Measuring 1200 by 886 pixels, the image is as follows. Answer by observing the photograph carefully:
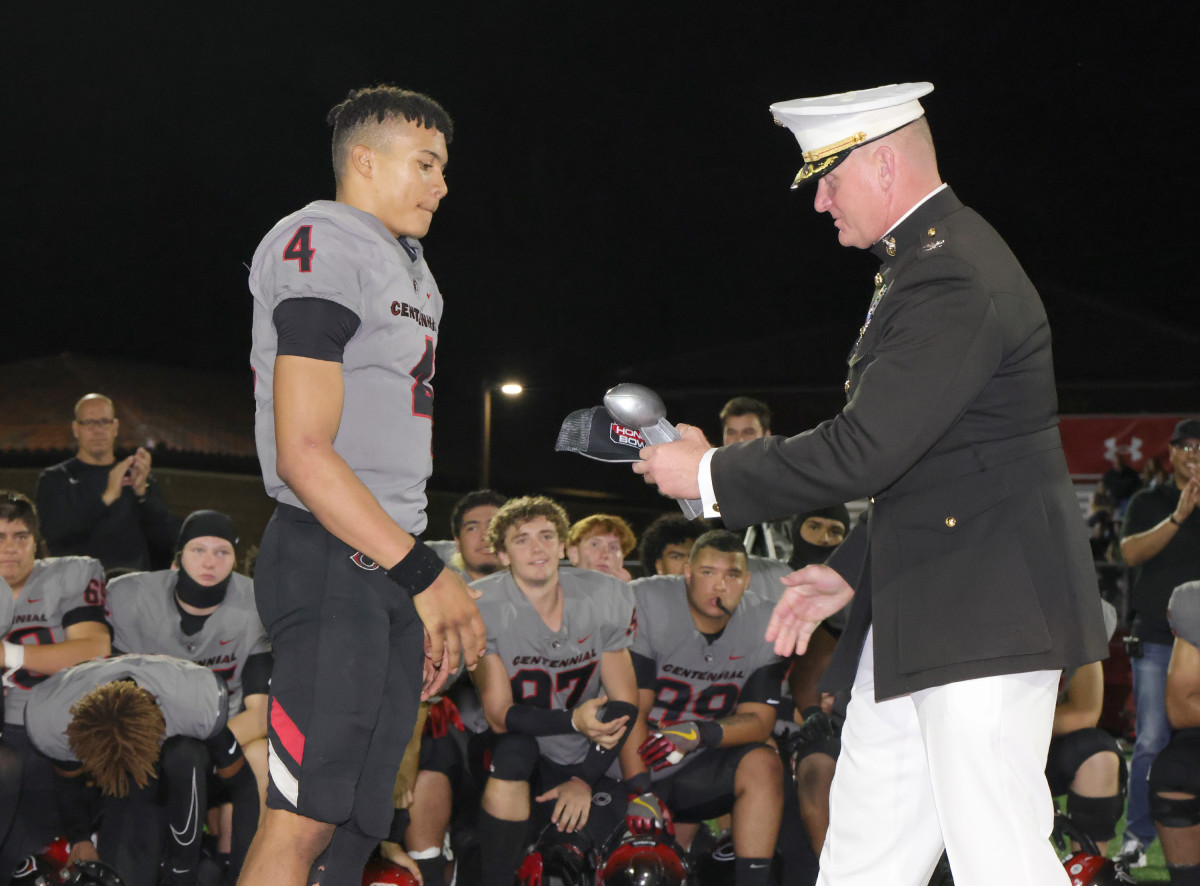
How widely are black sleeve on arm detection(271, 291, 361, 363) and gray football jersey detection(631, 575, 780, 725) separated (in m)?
2.73

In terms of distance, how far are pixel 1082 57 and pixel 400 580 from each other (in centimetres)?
929

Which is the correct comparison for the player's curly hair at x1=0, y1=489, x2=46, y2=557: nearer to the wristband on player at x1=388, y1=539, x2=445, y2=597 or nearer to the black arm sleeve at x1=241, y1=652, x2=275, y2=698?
the black arm sleeve at x1=241, y1=652, x2=275, y2=698

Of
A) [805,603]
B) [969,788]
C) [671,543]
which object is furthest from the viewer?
[671,543]

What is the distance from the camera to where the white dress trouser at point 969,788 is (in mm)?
1676

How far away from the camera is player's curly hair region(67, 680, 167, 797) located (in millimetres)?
3350

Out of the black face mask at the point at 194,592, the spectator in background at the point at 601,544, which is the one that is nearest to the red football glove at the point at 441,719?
the black face mask at the point at 194,592

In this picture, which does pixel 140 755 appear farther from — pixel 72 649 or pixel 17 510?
pixel 17 510

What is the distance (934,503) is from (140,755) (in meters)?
2.66

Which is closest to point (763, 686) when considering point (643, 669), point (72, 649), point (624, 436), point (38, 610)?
point (643, 669)

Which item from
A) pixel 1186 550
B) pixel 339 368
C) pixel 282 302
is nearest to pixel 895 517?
pixel 339 368

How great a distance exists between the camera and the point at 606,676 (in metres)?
4.13

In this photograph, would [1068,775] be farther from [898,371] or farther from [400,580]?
[400,580]

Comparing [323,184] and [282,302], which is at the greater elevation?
[323,184]

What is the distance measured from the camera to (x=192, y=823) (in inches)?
137
